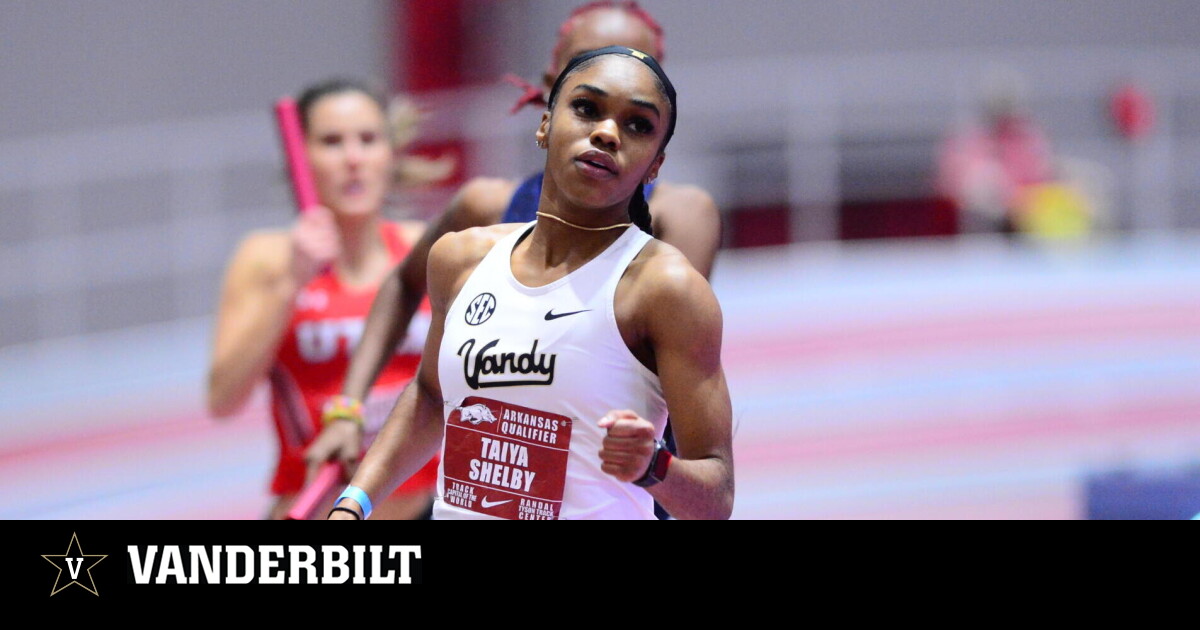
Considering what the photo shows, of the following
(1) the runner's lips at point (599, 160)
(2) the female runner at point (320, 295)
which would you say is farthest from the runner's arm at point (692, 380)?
(2) the female runner at point (320, 295)

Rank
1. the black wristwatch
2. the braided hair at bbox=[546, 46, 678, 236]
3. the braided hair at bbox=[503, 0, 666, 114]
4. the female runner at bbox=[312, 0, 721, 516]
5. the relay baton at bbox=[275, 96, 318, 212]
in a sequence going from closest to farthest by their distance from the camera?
1. the black wristwatch
2. the braided hair at bbox=[546, 46, 678, 236]
3. the female runner at bbox=[312, 0, 721, 516]
4. the braided hair at bbox=[503, 0, 666, 114]
5. the relay baton at bbox=[275, 96, 318, 212]

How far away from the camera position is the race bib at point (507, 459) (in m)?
2.23

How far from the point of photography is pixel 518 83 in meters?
3.14

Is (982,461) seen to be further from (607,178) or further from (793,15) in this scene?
(607,178)

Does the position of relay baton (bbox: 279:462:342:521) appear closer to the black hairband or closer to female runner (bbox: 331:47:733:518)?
female runner (bbox: 331:47:733:518)

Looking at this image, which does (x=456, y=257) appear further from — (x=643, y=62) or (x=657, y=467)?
(x=657, y=467)

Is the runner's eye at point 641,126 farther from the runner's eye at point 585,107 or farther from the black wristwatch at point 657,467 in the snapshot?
the black wristwatch at point 657,467

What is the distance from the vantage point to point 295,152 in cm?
354

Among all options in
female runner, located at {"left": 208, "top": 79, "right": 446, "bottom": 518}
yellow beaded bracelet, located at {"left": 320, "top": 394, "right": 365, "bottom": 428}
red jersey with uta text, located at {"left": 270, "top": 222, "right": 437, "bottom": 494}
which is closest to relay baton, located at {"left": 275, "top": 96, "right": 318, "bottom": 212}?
female runner, located at {"left": 208, "top": 79, "right": 446, "bottom": 518}

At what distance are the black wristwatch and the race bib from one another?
23cm

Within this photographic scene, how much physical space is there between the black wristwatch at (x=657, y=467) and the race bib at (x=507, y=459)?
0.76ft

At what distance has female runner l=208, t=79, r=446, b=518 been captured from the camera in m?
3.72

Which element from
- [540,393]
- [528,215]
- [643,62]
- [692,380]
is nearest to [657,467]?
[692,380]
